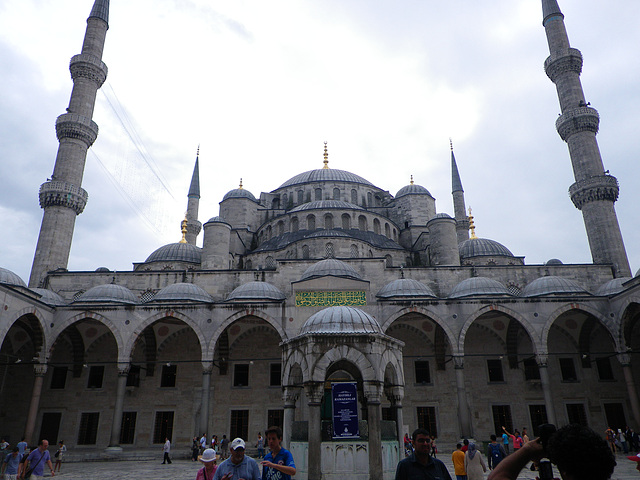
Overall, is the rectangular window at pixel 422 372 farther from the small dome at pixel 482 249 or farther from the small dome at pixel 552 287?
the small dome at pixel 482 249

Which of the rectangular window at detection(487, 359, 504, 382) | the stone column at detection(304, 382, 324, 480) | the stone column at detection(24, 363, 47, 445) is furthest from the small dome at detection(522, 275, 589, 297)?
the stone column at detection(24, 363, 47, 445)

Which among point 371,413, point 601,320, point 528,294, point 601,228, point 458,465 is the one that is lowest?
point 458,465

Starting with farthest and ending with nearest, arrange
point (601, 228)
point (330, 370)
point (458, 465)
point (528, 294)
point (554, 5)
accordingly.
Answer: point (554, 5), point (601, 228), point (528, 294), point (330, 370), point (458, 465)

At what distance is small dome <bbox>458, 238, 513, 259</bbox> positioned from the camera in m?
25.2

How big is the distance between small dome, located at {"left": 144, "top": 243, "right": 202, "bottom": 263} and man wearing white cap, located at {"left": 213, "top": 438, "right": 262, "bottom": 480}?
2238 cm

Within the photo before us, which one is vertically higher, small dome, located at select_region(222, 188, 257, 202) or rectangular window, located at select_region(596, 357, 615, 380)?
small dome, located at select_region(222, 188, 257, 202)

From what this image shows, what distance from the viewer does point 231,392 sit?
1947 centimetres

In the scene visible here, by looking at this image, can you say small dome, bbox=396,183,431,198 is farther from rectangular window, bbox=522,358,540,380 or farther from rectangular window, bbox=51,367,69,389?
rectangular window, bbox=51,367,69,389

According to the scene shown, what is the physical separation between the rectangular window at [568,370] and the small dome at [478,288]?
412 cm

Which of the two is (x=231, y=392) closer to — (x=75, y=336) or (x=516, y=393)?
(x=75, y=336)

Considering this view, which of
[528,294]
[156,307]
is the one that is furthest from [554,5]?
[156,307]

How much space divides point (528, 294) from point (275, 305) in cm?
1028

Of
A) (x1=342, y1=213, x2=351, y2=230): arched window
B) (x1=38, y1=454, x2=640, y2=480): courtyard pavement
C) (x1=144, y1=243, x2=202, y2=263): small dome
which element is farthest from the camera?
(x1=342, y1=213, x2=351, y2=230): arched window

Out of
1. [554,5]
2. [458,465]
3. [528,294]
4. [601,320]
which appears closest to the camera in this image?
[458,465]
